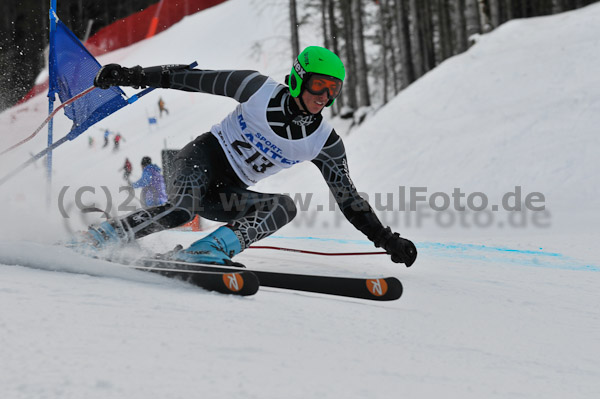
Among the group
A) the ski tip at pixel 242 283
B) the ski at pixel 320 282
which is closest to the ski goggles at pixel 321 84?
the ski at pixel 320 282

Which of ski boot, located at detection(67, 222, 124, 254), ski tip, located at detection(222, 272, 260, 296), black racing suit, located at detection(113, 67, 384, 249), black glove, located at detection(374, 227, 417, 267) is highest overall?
black racing suit, located at detection(113, 67, 384, 249)

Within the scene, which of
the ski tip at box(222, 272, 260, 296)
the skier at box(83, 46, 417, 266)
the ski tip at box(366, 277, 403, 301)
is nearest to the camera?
the ski tip at box(222, 272, 260, 296)

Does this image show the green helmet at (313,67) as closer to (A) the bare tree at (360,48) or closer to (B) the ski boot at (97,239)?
(B) the ski boot at (97,239)

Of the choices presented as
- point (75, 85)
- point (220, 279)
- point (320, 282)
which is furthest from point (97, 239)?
point (75, 85)

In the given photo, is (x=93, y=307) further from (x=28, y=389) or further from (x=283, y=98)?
(x=283, y=98)

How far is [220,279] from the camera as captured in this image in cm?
244

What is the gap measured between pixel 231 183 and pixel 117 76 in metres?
0.92

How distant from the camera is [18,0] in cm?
3353

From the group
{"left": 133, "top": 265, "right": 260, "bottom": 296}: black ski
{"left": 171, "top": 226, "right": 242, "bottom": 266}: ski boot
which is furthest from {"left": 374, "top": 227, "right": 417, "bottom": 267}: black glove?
{"left": 133, "top": 265, "right": 260, "bottom": 296}: black ski

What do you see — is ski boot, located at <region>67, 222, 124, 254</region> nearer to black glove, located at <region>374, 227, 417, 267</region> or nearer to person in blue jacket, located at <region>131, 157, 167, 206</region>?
black glove, located at <region>374, 227, 417, 267</region>

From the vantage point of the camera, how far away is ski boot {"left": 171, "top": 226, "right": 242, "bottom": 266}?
2768mm

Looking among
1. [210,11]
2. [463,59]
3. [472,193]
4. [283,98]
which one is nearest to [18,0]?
[210,11]

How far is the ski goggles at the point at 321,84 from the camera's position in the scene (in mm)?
2951

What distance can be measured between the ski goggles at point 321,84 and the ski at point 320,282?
1010mm
